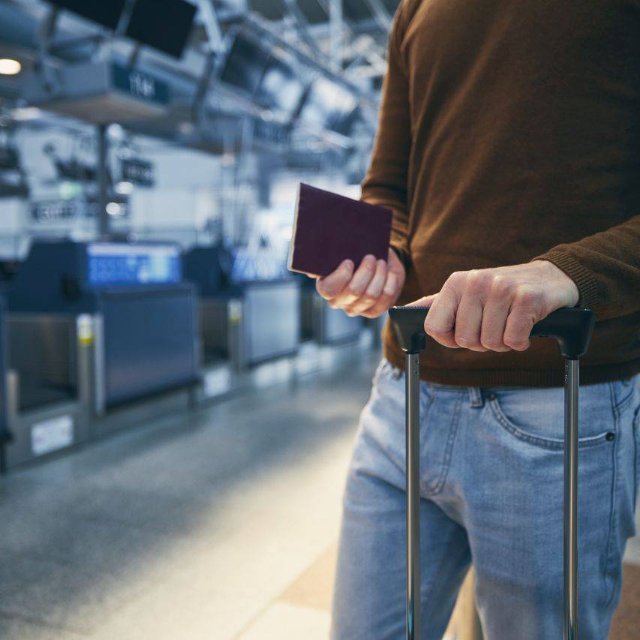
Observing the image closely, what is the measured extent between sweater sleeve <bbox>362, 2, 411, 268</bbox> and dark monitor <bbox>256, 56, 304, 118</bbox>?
19.6ft

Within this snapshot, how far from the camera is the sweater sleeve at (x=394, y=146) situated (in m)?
1.09

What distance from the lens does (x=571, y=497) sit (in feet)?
2.25

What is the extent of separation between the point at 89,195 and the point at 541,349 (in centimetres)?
1343

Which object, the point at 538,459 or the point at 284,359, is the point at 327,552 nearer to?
the point at 538,459

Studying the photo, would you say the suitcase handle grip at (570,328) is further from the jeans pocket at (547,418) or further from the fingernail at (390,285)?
the fingernail at (390,285)

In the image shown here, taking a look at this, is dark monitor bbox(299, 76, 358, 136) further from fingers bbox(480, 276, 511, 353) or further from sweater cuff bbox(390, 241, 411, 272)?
fingers bbox(480, 276, 511, 353)

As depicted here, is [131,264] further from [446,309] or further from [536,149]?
[446,309]

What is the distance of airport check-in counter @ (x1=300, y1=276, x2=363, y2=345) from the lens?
7.57 metres

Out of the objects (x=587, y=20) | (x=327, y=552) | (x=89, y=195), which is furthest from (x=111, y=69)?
(x=89, y=195)

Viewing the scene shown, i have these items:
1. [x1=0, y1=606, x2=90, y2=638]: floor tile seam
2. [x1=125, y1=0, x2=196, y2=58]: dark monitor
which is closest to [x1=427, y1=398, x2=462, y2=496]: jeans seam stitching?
[x1=0, y1=606, x2=90, y2=638]: floor tile seam

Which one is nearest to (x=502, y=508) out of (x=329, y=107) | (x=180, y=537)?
(x=180, y=537)

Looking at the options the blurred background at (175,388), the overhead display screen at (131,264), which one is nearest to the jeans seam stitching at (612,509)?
the blurred background at (175,388)

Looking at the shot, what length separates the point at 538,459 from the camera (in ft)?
2.69

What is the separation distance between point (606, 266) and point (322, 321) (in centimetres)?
685
